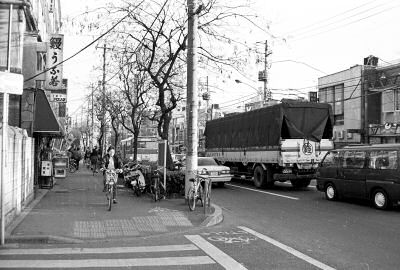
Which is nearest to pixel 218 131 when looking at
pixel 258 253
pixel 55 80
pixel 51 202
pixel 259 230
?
pixel 55 80

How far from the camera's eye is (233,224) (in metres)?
11.0

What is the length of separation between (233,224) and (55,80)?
8454 mm

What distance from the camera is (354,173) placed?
47.5 feet

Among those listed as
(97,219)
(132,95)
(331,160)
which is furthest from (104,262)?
(132,95)

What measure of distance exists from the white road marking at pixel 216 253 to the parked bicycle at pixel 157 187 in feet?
16.2

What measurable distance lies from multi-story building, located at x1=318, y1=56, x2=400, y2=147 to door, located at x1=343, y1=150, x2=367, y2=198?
775 inches

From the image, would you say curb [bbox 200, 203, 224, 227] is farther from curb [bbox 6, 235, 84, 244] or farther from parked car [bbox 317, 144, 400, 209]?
parked car [bbox 317, 144, 400, 209]

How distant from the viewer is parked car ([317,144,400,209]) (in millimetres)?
13008

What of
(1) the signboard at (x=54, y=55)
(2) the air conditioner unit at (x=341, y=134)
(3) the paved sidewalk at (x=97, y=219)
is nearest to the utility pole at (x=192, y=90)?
(3) the paved sidewalk at (x=97, y=219)

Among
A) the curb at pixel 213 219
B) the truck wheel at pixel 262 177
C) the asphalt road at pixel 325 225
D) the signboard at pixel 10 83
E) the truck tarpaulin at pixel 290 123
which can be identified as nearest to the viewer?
A: the asphalt road at pixel 325 225

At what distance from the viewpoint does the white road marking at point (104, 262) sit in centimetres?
697

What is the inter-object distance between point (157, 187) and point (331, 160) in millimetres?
6048

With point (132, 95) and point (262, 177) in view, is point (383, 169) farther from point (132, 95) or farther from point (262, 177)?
point (132, 95)

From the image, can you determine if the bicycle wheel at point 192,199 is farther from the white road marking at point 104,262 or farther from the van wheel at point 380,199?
the van wheel at point 380,199
